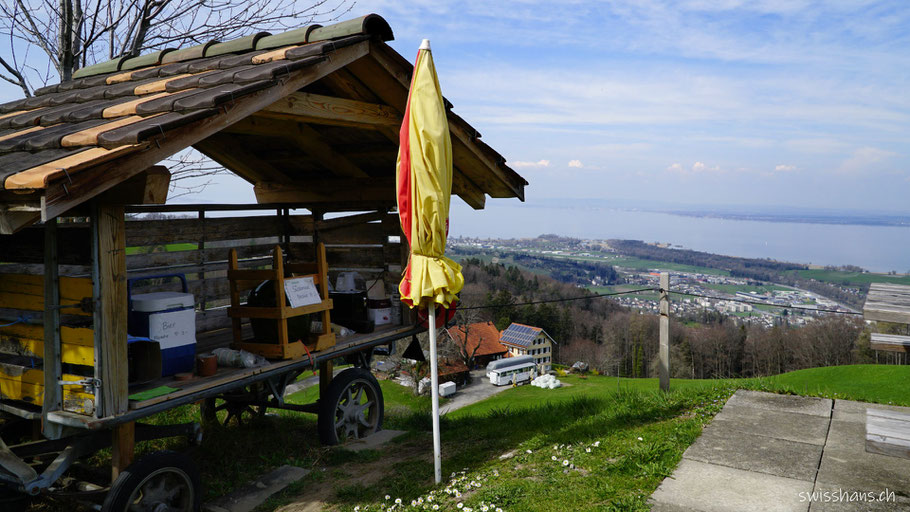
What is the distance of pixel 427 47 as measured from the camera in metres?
4.73

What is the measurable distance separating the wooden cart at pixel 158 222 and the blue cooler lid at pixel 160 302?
0.95 ft

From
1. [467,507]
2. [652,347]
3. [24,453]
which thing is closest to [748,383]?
[467,507]

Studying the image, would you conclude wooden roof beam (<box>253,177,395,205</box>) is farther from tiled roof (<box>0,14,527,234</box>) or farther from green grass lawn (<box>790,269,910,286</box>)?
green grass lawn (<box>790,269,910,286</box>)

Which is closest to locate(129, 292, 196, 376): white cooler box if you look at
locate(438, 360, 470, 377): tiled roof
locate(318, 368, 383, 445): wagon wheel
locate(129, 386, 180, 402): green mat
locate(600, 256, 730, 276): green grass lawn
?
locate(129, 386, 180, 402): green mat

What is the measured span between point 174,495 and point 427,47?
4095 millimetres

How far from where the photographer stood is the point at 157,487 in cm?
432

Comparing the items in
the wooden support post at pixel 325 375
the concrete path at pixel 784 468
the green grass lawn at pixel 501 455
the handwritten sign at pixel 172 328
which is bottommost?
the green grass lawn at pixel 501 455

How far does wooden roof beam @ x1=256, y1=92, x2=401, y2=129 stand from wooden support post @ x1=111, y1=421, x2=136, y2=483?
2549 millimetres

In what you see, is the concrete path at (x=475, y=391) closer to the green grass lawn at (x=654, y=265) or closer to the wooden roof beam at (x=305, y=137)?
the wooden roof beam at (x=305, y=137)

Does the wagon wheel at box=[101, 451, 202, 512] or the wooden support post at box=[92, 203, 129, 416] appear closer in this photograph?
the wooden support post at box=[92, 203, 129, 416]

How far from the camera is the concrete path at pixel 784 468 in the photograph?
13.2 feet

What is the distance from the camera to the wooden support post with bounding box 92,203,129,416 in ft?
12.2

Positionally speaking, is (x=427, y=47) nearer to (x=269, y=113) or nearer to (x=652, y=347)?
(x=269, y=113)

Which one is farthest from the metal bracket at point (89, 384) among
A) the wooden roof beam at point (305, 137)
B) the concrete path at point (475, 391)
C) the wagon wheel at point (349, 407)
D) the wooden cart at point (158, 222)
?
the concrete path at point (475, 391)
